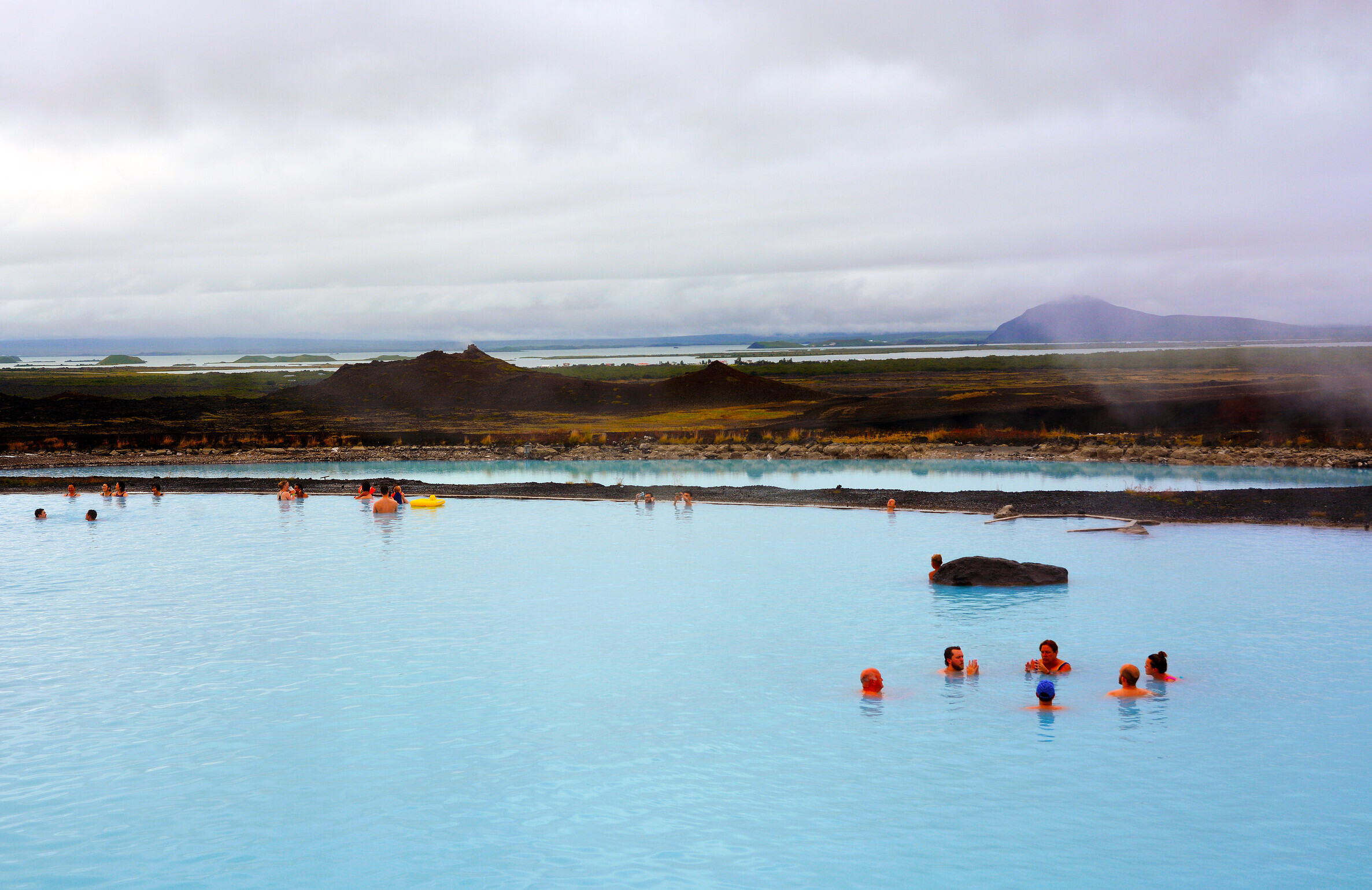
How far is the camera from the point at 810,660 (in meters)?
16.0

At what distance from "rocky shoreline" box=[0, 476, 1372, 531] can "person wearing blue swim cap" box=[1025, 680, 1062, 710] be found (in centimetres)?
1536

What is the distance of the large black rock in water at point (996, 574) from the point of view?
19.7 meters

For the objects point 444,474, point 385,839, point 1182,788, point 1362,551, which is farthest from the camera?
point 444,474

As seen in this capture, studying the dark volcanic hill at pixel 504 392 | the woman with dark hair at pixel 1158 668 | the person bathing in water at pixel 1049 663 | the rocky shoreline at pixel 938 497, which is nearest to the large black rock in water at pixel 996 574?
the person bathing in water at pixel 1049 663

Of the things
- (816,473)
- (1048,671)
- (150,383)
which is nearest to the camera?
(1048,671)

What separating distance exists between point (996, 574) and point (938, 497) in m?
12.1

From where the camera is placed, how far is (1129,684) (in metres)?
13.8

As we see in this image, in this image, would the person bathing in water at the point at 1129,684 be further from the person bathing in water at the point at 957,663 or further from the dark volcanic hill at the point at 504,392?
the dark volcanic hill at the point at 504,392

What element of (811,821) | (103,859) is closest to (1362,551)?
(811,821)

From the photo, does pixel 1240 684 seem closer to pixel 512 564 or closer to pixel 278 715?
pixel 278 715

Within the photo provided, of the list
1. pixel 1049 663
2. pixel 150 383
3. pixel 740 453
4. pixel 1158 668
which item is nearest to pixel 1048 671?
pixel 1049 663

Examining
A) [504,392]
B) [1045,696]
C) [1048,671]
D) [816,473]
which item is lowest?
[1048,671]

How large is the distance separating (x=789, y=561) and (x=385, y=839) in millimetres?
14695

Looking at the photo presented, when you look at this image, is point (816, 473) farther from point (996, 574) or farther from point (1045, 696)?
point (1045, 696)
